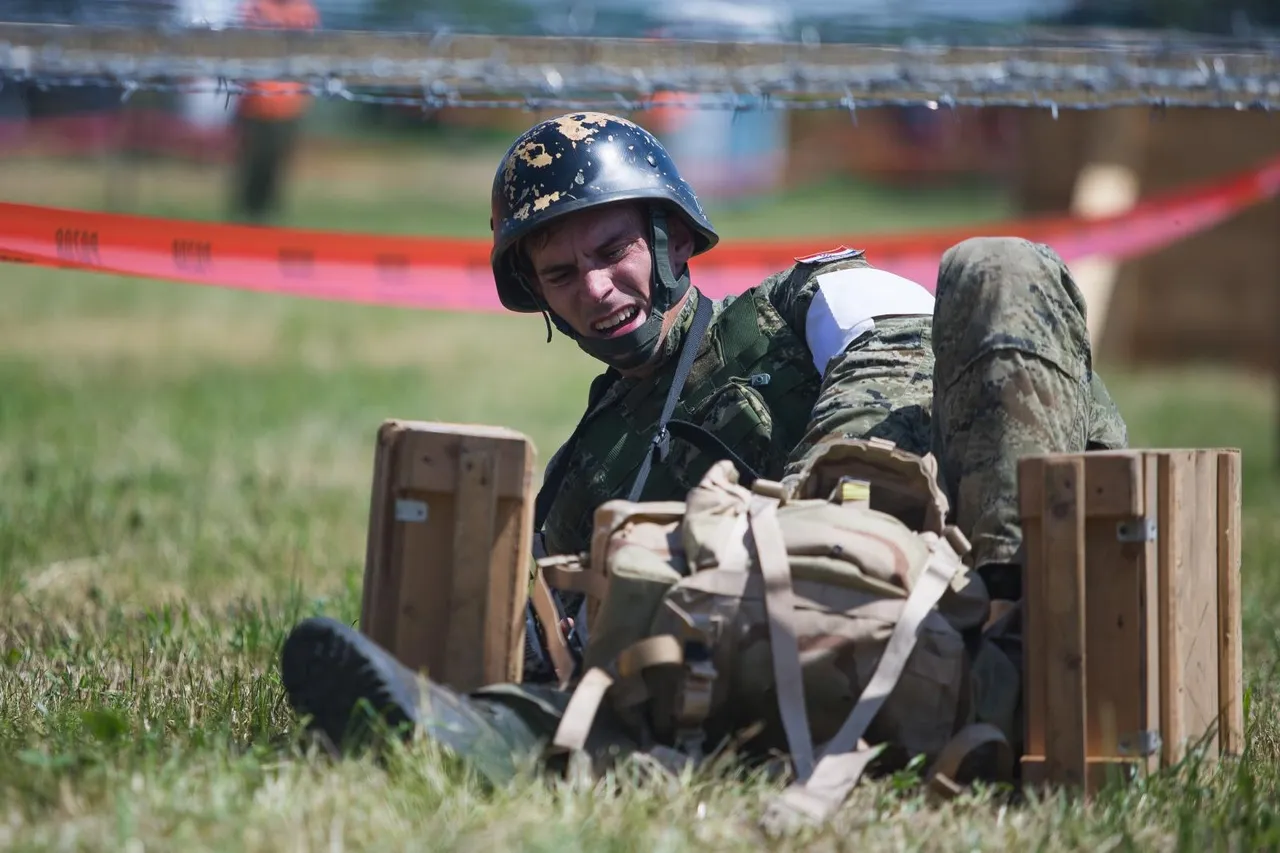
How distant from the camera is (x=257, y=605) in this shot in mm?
5367

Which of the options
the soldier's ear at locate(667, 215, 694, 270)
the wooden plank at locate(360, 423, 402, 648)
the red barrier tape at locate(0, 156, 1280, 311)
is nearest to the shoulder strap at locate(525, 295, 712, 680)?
the soldier's ear at locate(667, 215, 694, 270)

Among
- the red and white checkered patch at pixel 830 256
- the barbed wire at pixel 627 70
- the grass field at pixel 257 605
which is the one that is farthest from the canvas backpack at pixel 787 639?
the barbed wire at pixel 627 70

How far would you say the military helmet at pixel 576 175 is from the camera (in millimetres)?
4117

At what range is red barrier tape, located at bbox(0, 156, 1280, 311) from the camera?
5.30 meters

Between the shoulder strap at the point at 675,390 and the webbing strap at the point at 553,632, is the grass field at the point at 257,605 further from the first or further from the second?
the shoulder strap at the point at 675,390

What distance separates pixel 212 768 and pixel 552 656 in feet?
2.59

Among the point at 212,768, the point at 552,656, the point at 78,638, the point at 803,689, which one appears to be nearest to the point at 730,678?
the point at 803,689

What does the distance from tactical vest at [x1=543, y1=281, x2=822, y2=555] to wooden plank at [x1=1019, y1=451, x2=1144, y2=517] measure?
112 cm

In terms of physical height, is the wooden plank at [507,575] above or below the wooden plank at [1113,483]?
below

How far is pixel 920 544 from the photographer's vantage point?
Result: 126 inches

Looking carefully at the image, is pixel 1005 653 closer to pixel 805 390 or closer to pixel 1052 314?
pixel 1052 314

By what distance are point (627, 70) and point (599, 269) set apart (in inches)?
69.5

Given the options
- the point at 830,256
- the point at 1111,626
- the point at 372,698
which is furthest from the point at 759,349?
the point at 372,698

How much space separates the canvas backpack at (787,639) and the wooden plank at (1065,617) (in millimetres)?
132
